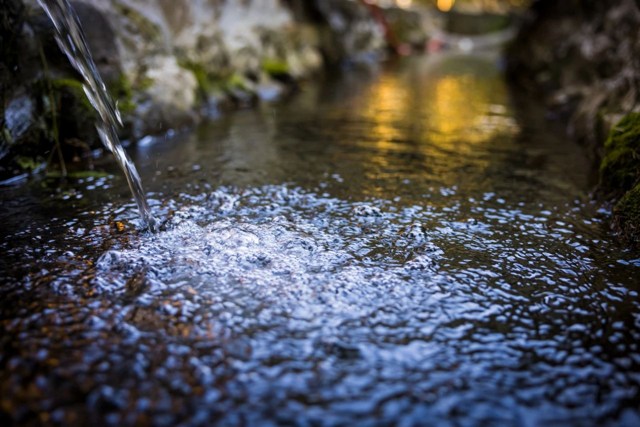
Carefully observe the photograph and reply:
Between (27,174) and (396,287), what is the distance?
4.84m

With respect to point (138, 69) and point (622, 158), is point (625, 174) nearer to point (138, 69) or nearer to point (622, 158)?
point (622, 158)

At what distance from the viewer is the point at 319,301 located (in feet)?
10.8

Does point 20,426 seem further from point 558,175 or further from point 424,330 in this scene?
point 558,175

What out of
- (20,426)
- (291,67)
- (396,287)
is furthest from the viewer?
(291,67)

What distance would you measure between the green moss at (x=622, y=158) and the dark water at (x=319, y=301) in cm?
32

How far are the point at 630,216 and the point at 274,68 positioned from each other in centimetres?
1174

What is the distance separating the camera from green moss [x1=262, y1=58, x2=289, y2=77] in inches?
561

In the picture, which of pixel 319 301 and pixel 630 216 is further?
pixel 630 216

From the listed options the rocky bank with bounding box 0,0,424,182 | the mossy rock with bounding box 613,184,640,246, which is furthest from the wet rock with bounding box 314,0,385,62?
the mossy rock with bounding box 613,184,640,246

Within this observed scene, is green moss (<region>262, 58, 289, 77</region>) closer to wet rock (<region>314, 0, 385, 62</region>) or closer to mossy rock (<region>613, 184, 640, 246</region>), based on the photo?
wet rock (<region>314, 0, 385, 62</region>)

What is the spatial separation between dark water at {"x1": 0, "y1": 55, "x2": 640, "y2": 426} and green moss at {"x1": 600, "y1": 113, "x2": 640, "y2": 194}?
320 mm

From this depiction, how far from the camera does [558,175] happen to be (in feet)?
20.9

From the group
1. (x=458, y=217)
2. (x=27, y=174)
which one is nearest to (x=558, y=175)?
(x=458, y=217)

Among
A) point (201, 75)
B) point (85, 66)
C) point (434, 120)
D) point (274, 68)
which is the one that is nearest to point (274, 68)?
point (274, 68)
